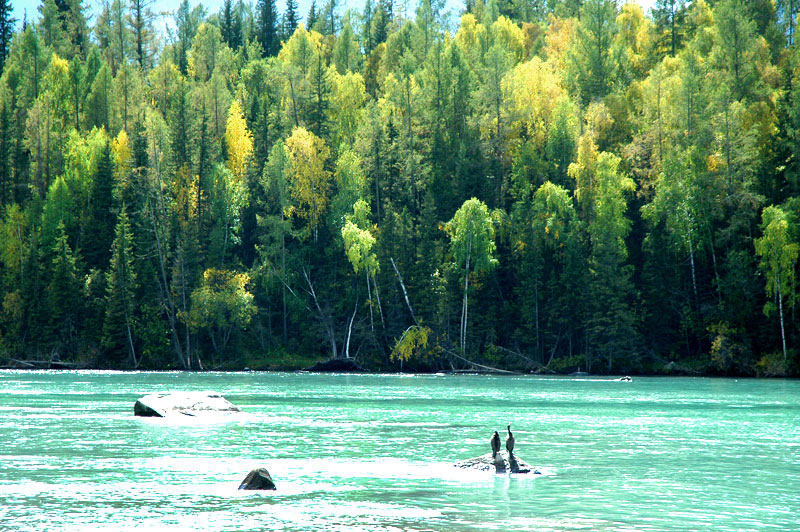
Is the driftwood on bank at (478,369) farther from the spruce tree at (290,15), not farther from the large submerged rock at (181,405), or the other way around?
the spruce tree at (290,15)

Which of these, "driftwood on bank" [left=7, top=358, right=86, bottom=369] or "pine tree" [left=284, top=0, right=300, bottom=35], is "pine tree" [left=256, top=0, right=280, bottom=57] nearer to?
"pine tree" [left=284, top=0, right=300, bottom=35]

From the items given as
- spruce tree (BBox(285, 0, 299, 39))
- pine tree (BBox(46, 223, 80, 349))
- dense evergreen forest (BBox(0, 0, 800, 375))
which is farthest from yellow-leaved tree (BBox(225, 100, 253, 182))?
spruce tree (BBox(285, 0, 299, 39))

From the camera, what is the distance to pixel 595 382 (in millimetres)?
63188

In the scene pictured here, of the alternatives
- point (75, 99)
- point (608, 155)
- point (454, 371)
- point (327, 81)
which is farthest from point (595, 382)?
point (75, 99)

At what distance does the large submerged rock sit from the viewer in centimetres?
3428

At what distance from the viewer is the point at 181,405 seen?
3459cm

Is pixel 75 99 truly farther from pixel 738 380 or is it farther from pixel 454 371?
pixel 738 380

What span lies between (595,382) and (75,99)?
6461cm

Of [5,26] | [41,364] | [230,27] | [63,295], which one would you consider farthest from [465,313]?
[5,26]

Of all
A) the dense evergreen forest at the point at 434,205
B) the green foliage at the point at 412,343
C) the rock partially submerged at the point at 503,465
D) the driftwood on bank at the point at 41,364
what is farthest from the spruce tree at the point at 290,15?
the rock partially submerged at the point at 503,465

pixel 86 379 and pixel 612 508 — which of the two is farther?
pixel 86 379

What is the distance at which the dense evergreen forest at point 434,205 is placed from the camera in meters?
71.8

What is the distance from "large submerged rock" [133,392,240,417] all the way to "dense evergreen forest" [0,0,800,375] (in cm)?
4011

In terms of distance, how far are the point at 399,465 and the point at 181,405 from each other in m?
14.3
